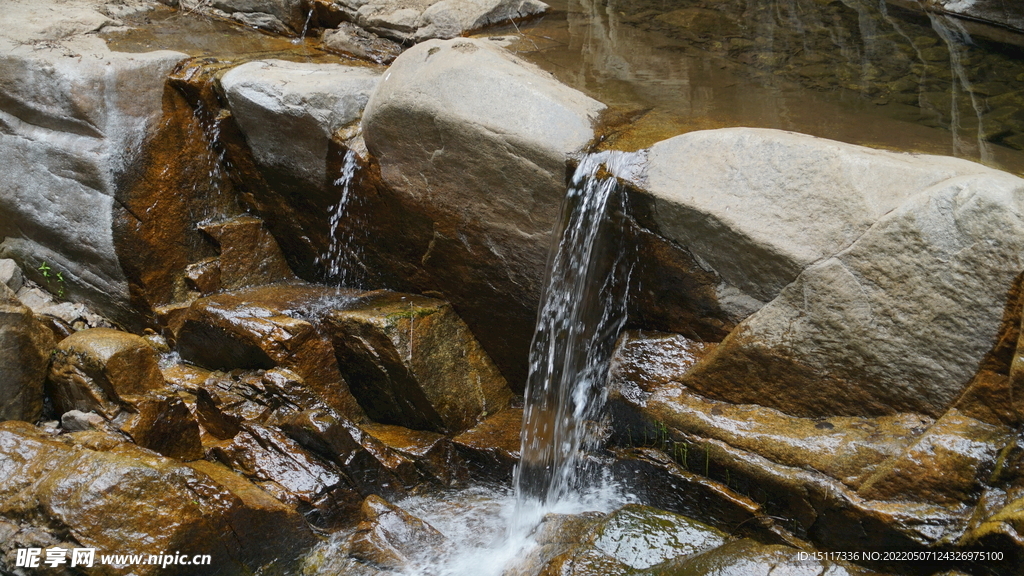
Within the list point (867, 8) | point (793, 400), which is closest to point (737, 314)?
point (793, 400)

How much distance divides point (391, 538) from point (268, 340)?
4.57 feet

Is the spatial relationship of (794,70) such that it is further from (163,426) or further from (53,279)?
(53,279)

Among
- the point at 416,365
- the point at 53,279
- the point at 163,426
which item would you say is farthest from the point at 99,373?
the point at 416,365

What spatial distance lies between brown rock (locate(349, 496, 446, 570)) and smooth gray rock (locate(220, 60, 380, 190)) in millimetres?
2074

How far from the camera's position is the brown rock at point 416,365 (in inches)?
162

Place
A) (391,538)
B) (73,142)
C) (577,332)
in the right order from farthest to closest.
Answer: (73,142), (577,332), (391,538)

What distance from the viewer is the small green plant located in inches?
207

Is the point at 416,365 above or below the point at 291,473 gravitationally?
above

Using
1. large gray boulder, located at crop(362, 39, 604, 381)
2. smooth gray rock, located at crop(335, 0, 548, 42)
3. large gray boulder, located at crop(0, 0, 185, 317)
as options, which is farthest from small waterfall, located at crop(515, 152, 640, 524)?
large gray boulder, located at crop(0, 0, 185, 317)

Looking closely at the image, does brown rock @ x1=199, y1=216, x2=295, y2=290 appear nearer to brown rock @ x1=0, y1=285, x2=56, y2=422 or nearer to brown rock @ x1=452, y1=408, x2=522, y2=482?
brown rock @ x1=0, y1=285, x2=56, y2=422

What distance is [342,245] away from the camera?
4.82 m

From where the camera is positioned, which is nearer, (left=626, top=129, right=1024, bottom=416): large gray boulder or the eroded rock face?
(left=626, top=129, right=1024, bottom=416): large gray boulder

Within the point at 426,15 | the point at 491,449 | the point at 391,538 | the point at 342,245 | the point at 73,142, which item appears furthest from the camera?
the point at 426,15

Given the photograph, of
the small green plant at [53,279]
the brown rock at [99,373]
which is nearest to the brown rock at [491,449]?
the brown rock at [99,373]
